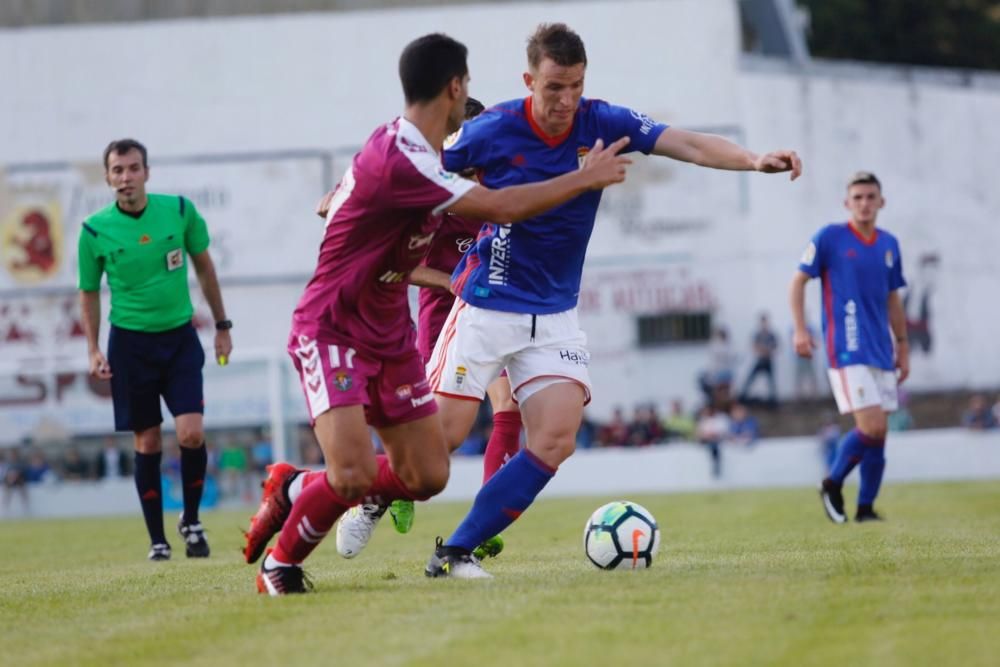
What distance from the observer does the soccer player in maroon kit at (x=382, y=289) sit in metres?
6.03

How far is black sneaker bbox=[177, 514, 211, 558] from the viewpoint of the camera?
9.85m

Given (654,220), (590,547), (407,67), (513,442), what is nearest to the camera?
(407,67)

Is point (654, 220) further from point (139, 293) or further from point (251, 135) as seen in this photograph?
point (139, 293)

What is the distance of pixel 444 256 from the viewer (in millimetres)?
8312

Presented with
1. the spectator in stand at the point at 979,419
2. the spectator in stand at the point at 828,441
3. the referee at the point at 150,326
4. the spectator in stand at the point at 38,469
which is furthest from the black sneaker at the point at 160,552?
the spectator in stand at the point at 979,419

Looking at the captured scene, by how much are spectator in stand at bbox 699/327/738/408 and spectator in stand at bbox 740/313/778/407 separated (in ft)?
1.27

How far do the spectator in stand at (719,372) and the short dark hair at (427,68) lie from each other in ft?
70.3

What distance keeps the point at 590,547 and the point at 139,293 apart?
3.91 m

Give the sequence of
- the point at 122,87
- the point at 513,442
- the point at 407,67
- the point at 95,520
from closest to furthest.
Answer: the point at 407,67, the point at 513,442, the point at 95,520, the point at 122,87

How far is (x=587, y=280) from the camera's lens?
2986 centimetres

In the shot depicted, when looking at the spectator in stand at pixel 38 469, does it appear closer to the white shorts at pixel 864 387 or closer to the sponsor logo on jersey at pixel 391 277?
the white shorts at pixel 864 387

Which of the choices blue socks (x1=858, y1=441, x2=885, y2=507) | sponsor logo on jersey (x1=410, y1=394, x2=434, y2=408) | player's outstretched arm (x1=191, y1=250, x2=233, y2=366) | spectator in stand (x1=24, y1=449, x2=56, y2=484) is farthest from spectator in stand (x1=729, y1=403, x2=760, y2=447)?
sponsor logo on jersey (x1=410, y1=394, x2=434, y2=408)

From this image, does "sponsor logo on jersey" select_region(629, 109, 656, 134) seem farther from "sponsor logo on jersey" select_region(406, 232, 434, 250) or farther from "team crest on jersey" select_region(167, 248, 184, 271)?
"team crest on jersey" select_region(167, 248, 184, 271)

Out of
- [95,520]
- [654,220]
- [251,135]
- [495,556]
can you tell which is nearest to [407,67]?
[495,556]
